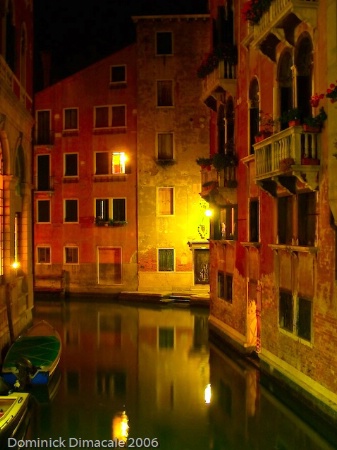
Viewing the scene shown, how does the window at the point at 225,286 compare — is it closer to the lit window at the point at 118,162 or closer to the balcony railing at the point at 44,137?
the lit window at the point at 118,162

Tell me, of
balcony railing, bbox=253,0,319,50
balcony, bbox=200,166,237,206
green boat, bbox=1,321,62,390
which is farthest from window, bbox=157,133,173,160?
balcony railing, bbox=253,0,319,50

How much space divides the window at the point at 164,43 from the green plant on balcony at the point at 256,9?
55.9 feet

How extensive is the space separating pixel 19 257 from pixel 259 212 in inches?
323

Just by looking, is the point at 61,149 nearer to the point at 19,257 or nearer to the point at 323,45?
the point at 19,257

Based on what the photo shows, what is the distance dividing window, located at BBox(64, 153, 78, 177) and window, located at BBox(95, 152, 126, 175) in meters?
1.28

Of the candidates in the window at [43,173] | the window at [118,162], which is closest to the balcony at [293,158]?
the window at [118,162]

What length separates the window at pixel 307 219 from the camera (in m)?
11.8

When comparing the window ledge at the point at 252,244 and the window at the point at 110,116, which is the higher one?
the window at the point at 110,116

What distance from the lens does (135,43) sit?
101ft

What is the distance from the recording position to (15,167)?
677 inches

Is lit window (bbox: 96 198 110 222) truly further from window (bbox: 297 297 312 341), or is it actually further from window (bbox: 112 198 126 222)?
window (bbox: 297 297 312 341)

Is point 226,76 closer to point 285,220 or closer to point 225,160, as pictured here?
point 225,160

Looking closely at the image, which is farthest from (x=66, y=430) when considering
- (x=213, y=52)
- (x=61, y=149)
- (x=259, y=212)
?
(x=61, y=149)

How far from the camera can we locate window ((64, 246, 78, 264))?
104 ft
